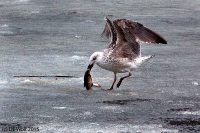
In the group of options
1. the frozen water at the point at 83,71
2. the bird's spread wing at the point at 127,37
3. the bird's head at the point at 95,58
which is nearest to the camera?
the frozen water at the point at 83,71

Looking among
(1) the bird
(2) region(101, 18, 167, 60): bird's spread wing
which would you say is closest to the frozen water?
(1) the bird

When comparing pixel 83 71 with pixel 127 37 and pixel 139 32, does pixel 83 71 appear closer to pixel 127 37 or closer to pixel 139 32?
pixel 127 37

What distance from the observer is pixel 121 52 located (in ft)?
32.5

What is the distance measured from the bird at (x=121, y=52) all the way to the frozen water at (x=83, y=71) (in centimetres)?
23

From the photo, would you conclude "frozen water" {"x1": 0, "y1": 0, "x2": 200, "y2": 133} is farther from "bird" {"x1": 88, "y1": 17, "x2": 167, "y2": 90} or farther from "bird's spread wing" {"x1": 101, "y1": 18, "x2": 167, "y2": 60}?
"bird's spread wing" {"x1": 101, "y1": 18, "x2": 167, "y2": 60}

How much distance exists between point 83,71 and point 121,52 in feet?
2.44

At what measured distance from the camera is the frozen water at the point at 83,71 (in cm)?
744

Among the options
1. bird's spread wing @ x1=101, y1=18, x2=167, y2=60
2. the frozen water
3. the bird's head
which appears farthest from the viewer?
bird's spread wing @ x1=101, y1=18, x2=167, y2=60

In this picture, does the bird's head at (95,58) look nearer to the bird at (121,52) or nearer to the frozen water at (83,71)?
the bird at (121,52)

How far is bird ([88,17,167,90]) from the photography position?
378 inches

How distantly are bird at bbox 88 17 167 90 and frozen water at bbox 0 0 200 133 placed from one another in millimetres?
229

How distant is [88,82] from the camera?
30.1 ft

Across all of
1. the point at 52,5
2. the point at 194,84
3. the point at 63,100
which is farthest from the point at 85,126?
the point at 52,5

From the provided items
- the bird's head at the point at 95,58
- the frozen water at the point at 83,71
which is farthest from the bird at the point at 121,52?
the frozen water at the point at 83,71
